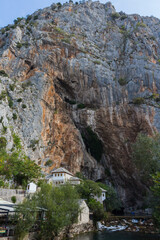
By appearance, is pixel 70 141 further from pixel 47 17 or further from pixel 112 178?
pixel 47 17

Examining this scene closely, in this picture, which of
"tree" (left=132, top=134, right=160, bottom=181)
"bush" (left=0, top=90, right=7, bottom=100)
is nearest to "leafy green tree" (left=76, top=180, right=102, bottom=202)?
"tree" (left=132, top=134, right=160, bottom=181)

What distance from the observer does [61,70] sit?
52281 millimetres

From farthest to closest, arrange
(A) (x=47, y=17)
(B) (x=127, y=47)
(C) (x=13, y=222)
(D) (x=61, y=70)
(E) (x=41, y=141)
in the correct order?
(A) (x=47, y=17), (B) (x=127, y=47), (D) (x=61, y=70), (E) (x=41, y=141), (C) (x=13, y=222)

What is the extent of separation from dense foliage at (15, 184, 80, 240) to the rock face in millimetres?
18392

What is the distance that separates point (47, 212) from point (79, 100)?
37902 mm

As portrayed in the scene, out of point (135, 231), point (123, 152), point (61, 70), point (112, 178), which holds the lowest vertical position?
point (135, 231)

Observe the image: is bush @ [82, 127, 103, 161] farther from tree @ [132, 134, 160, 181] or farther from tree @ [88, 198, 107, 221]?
tree @ [88, 198, 107, 221]

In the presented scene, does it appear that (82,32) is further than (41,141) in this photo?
Yes

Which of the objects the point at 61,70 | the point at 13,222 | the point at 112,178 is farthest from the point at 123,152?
the point at 13,222

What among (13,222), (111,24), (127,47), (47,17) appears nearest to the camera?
(13,222)

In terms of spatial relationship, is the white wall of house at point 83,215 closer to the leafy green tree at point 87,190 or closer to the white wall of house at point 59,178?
the leafy green tree at point 87,190

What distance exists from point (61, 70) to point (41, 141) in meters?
22.0

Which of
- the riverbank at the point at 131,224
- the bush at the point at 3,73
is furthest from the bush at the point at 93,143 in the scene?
the bush at the point at 3,73

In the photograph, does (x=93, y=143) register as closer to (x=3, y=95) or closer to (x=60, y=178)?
(x=60, y=178)
